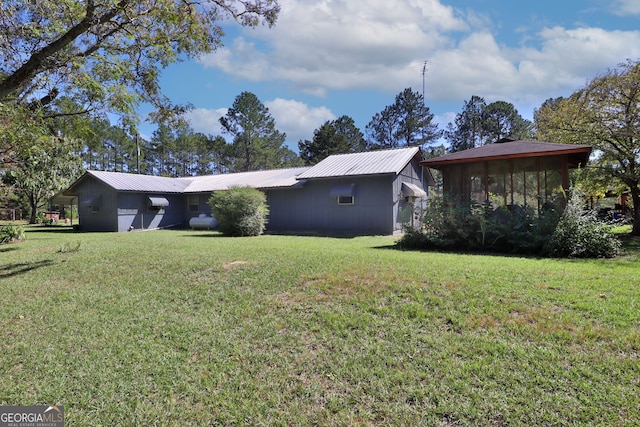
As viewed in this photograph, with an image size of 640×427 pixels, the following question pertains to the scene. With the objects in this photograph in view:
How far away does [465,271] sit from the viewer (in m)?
5.94

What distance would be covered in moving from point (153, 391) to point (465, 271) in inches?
197

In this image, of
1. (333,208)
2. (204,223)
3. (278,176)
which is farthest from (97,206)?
(333,208)

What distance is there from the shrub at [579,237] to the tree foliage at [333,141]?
27.9 meters

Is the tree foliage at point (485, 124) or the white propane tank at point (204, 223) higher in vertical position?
the tree foliage at point (485, 124)

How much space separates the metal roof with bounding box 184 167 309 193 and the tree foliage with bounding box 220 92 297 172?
1301 centimetres

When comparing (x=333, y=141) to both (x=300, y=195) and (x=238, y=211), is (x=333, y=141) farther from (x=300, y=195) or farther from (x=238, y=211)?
(x=238, y=211)

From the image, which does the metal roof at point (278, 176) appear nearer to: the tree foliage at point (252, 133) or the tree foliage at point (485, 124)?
the tree foliage at point (252, 133)

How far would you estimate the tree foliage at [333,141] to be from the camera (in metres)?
35.3

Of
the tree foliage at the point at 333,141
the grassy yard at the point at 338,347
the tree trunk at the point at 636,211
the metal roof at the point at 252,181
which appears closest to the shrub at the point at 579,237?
the grassy yard at the point at 338,347

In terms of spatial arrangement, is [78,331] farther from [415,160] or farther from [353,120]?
[353,120]

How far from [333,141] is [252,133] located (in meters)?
8.95

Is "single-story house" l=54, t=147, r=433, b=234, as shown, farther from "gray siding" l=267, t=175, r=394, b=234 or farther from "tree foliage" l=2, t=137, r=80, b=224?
"tree foliage" l=2, t=137, r=80, b=224

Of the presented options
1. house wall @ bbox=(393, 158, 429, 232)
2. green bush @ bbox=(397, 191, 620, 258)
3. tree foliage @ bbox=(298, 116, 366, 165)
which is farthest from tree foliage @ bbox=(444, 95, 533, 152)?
green bush @ bbox=(397, 191, 620, 258)

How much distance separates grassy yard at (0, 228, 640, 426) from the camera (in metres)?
2.74
